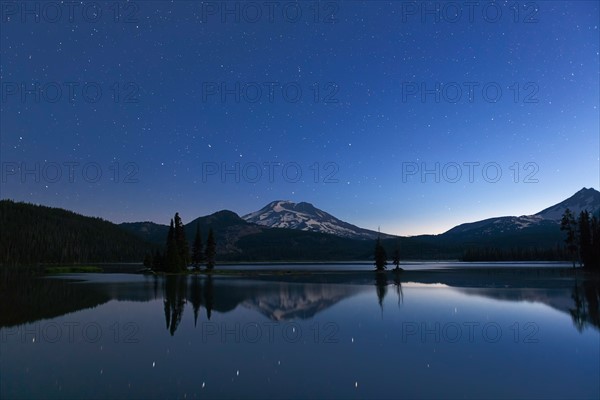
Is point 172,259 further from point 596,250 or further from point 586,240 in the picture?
point 586,240

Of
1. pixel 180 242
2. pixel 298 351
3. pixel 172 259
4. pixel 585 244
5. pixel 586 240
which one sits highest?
pixel 586 240

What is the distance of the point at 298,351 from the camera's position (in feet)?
71.7

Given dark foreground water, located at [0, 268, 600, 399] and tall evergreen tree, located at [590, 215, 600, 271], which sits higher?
tall evergreen tree, located at [590, 215, 600, 271]

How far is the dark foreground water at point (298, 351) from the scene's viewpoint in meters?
15.7

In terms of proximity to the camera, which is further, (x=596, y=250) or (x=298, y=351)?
(x=596, y=250)

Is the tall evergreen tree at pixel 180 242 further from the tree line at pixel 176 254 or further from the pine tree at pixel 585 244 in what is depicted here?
the pine tree at pixel 585 244

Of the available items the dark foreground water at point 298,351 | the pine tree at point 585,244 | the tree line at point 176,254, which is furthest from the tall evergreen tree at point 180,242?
the pine tree at point 585,244

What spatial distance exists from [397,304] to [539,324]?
14.1 m

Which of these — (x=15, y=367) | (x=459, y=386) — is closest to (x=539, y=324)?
(x=459, y=386)

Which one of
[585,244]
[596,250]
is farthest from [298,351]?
[585,244]

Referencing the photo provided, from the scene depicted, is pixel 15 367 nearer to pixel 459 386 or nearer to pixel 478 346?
Answer: pixel 459 386

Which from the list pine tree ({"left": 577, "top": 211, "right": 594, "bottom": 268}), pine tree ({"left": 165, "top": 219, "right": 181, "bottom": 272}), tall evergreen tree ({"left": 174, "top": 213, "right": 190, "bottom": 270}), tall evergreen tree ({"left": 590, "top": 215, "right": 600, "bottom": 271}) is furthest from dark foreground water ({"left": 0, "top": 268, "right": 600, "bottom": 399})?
tall evergreen tree ({"left": 174, "top": 213, "right": 190, "bottom": 270})

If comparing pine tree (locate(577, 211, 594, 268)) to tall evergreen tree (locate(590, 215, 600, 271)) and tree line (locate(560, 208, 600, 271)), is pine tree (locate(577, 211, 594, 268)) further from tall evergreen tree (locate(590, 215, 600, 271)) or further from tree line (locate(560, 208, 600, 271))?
tall evergreen tree (locate(590, 215, 600, 271))

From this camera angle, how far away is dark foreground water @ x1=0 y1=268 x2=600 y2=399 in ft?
51.5
